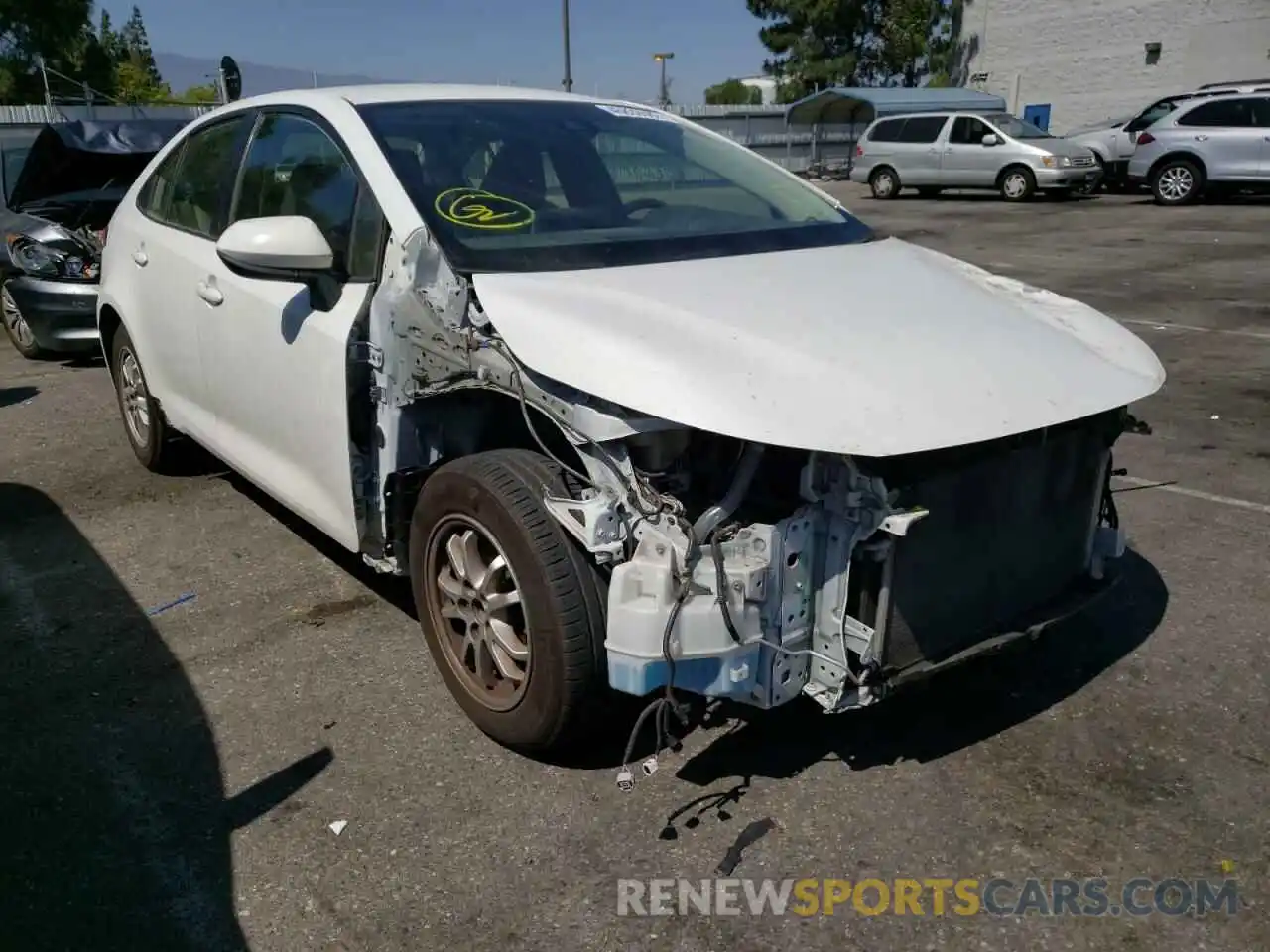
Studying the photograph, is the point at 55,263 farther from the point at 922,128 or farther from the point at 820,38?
the point at 820,38

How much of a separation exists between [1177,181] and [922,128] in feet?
16.5

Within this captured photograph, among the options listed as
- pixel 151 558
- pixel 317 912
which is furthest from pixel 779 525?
pixel 151 558

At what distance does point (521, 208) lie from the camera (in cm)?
339

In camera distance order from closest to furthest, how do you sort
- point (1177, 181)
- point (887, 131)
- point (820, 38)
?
1. point (1177, 181)
2. point (887, 131)
3. point (820, 38)

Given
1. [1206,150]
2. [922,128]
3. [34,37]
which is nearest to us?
[1206,150]

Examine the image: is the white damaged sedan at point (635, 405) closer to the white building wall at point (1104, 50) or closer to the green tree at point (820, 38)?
the white building wall at point (1104, 50)

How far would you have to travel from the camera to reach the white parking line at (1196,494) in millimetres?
4996

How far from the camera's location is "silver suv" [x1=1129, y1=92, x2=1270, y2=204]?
18.1m

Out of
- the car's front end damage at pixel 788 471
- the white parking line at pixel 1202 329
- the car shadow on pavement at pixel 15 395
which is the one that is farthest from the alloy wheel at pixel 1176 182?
the car's front end damage at pixel 788 471

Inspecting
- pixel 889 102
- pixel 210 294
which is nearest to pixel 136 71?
pixel 889 102

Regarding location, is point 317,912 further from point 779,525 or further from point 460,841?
point 779,525

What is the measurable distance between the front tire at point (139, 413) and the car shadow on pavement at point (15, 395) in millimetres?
2108

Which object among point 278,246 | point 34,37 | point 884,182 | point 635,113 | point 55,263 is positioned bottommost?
point 884,182

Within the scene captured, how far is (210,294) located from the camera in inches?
160
